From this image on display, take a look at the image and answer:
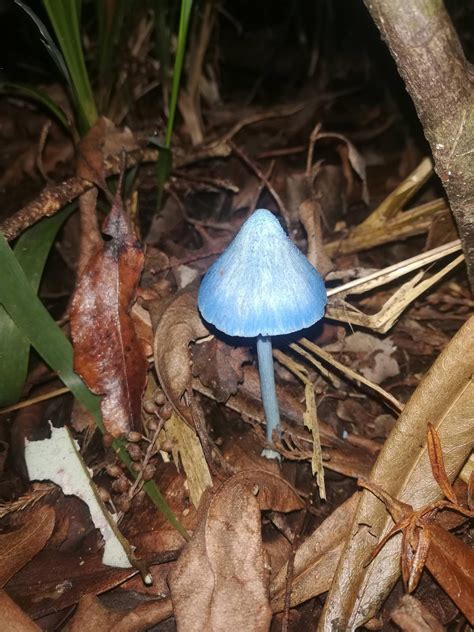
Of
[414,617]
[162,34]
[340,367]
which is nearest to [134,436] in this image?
[340,367]

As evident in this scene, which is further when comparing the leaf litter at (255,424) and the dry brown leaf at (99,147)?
the dry brown leaf at (99,147)

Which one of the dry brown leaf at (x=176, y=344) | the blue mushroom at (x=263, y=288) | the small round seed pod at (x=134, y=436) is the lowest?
the small round seed pod at (x=134, y=436)

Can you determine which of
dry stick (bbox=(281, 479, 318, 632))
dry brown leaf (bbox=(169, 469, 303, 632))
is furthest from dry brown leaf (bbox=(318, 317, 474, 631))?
dry brown leaf (bbox=(169, 469, 303, 632))

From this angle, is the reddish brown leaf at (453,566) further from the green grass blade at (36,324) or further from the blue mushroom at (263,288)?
the green grass blade at (36,324)

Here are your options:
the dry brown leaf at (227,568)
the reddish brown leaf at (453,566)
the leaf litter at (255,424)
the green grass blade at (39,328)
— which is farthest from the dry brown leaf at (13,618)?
the reddish brown leaf at (453,566)

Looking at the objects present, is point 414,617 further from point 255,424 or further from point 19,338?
point 19,338

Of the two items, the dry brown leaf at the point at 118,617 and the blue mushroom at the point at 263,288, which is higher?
the blue mushroom at the point at 263,288
